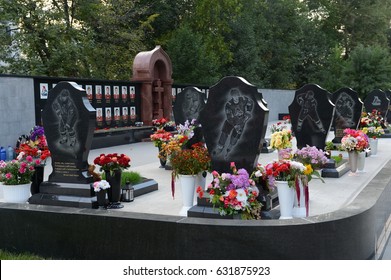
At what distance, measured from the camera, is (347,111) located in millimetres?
14742

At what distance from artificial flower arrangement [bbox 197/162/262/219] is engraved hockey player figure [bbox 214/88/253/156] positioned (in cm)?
106

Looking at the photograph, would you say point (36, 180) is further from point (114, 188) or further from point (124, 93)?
point (124, 93)

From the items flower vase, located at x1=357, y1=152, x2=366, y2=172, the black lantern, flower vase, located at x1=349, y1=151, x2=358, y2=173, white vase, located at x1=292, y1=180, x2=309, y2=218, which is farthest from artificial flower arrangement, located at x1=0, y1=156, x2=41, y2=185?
flower vase, located at x1=357, y1=152, x2=366, y2=172

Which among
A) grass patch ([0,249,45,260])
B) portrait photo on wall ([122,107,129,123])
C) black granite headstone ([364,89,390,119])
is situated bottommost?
grass patch ([0,249,45,260])

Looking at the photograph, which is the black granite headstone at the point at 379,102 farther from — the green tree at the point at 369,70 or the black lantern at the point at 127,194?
the black lantern at the point at 127,194

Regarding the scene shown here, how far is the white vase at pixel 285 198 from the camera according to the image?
6.96 metres

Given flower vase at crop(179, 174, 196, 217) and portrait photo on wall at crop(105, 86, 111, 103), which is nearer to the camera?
flower vase at crop(179, 174, 196, 217)

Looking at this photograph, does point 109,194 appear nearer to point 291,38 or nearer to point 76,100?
point 76,100

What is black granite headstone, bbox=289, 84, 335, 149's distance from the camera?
11.5 m

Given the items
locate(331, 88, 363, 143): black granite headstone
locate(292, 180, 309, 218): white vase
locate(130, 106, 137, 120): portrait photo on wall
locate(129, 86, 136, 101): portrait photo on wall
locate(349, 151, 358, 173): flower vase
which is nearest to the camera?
locate(292, 180, 309, 218): white vase

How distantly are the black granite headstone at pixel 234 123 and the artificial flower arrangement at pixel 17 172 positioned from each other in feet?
9.53

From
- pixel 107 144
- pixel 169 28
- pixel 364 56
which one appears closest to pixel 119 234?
pixel 107 144

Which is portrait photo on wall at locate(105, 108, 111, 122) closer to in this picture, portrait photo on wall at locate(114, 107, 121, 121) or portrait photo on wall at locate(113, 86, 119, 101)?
portrait photo on wall at locate(114, 107, 121, 121)

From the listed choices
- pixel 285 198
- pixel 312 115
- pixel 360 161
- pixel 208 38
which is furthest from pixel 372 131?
pixel 208 38
